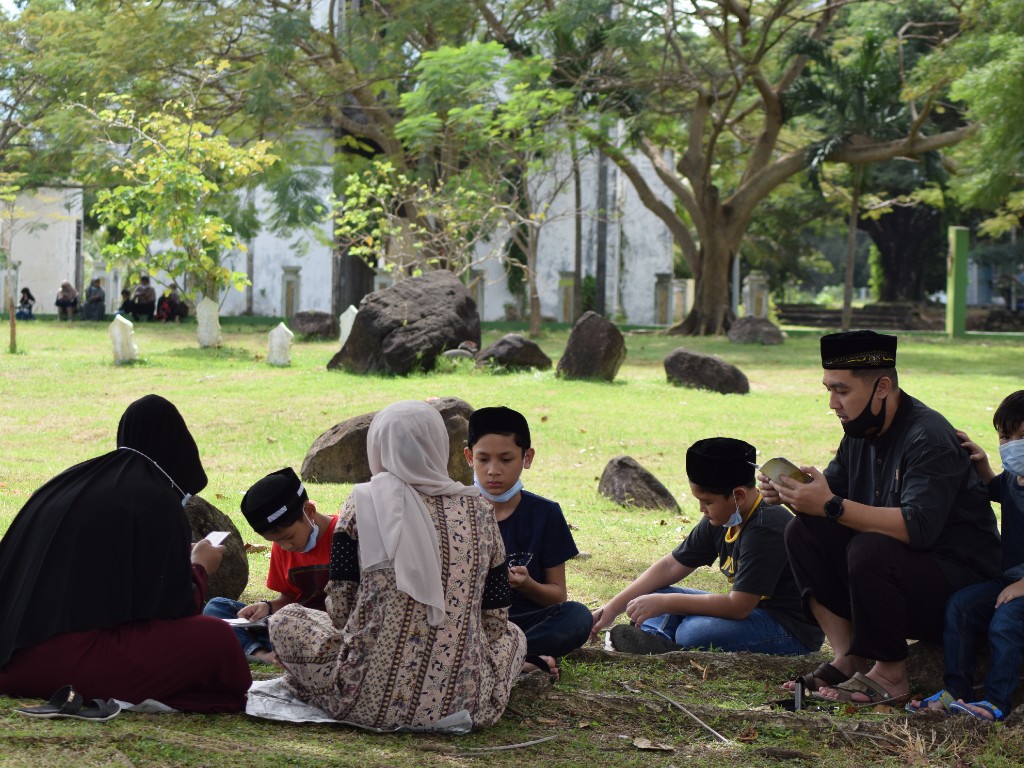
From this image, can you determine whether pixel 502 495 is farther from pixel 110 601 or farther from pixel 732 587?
pixel 110 601

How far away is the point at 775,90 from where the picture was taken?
2552 centimetres

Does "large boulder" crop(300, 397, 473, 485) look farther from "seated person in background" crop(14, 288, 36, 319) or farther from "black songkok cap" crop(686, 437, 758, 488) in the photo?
"seated person in background" crop(14, 288, 36, 319)

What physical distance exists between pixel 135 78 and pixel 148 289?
22.1 ft

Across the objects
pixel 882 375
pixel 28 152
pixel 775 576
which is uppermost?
pixel 28 152

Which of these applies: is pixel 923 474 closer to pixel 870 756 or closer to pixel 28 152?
pixel 870 756

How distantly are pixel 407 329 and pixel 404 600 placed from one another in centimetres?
1332

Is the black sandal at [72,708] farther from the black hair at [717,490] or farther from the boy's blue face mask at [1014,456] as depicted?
the boy's blue face mask at [1014,456]

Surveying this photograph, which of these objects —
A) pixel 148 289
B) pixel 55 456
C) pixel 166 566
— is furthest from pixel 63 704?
pixel 148 289

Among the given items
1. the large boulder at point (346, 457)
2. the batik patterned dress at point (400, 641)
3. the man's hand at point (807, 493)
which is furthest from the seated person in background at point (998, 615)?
the large boulder at point (346, 457)

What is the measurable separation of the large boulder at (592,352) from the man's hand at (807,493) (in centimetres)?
1212

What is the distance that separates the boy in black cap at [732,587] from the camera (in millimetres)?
5277

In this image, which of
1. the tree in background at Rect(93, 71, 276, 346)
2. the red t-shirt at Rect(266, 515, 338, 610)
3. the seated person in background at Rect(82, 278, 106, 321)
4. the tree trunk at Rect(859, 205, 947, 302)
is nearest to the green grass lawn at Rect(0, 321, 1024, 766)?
the red t-shirt at Rect(266, 515, 338, 610)

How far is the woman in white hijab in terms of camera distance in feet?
13.4

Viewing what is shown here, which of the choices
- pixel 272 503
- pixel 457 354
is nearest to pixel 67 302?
pixel 457 354
